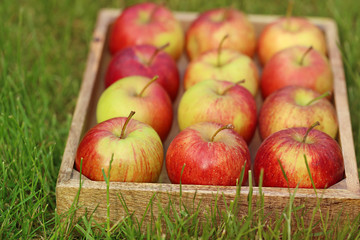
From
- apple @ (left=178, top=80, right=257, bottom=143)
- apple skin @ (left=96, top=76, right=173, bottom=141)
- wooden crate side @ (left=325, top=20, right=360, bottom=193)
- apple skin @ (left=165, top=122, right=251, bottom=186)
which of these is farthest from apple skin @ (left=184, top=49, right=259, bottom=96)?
apple skin @ (left=165, top=122, right=251, bottom=186)

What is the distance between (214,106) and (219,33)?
79 cm

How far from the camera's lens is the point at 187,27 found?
11.1 ft

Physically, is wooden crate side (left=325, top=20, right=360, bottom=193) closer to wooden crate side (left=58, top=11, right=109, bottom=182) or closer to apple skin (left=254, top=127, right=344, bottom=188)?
apple skin (left=254, top=127, right=344, bottom=188)

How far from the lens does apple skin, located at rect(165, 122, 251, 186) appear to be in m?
2.02

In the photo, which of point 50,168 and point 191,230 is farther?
point 50,168

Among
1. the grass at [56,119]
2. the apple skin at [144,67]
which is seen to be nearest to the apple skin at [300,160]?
the grass at [56,119]

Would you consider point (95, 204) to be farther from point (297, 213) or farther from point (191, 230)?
point (297, 213)

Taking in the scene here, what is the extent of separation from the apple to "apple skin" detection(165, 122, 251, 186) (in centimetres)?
23

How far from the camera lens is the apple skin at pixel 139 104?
2.34 meters

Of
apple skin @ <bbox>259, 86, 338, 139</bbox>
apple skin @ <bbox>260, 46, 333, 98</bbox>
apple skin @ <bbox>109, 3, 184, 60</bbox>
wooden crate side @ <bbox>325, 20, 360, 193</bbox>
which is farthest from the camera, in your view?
apple skin @ <bbox>109, 3, 184, 60</bbox>

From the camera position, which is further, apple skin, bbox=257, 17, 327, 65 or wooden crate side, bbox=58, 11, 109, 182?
apple skin, bbox=257, 17, 327, 65

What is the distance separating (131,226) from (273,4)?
2.65m

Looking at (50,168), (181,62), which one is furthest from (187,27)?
(50,168)

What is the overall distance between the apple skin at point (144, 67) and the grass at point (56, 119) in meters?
0.43
